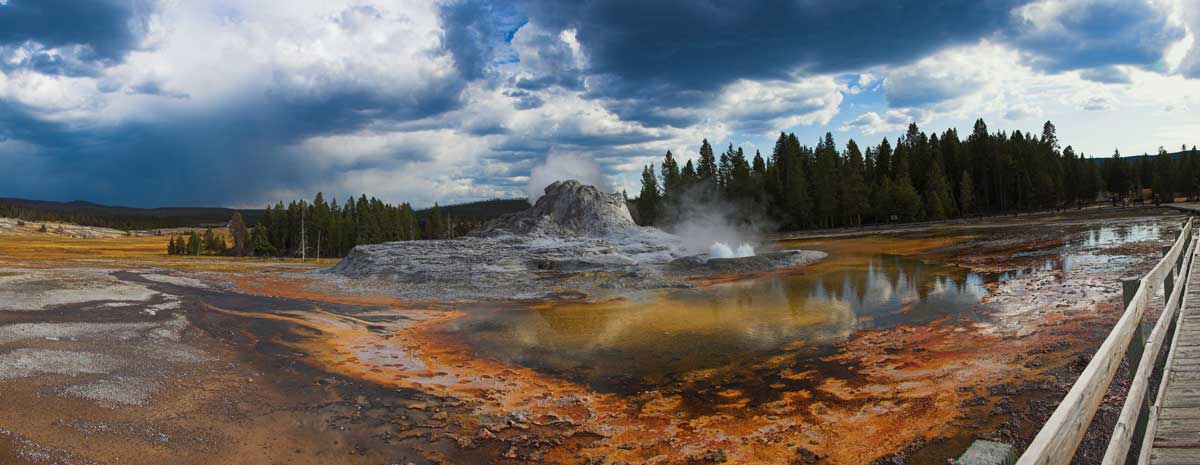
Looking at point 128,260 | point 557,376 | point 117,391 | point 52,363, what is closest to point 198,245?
point 128,260

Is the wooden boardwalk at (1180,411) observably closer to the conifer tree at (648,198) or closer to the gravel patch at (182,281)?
the gravel patch at (182,281)

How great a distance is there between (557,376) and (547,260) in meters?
22.7

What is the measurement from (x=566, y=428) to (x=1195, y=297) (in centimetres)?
995

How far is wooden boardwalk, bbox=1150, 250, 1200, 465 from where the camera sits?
4.06 meters

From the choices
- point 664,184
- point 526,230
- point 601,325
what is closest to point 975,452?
point 601,325

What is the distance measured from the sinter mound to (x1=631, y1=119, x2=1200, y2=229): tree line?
940 inches

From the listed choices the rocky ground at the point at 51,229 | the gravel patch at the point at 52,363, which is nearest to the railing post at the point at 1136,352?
the gravel patch at the point at 52,363

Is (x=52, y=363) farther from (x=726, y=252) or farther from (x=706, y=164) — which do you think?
(x=706, y=164)

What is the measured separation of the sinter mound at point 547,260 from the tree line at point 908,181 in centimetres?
2388

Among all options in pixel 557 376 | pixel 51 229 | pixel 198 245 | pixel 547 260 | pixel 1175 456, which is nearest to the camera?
pixel 1175 456

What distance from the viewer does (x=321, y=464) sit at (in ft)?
24.7

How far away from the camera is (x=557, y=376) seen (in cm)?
1209

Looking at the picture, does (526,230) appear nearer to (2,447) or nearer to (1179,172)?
(2,447)

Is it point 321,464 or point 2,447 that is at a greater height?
point 2,447
